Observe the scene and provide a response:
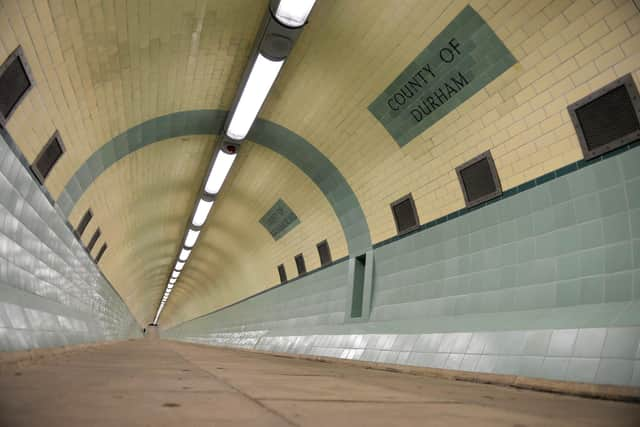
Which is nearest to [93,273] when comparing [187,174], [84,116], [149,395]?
[187,174]

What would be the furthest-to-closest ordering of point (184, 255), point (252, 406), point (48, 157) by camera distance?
point (184, 255), point (48, 157), point (252, 406)

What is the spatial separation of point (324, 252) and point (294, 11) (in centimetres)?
681

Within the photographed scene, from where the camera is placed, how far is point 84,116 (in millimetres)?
7375

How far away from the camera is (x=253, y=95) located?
8688 millimetres

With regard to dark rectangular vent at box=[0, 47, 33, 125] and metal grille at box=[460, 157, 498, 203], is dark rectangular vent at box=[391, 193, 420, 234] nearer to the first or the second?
metal grille at box=[460, 157, 498, 203]

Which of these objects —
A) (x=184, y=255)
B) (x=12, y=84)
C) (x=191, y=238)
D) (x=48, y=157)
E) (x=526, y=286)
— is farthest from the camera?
(x=184, y=255)

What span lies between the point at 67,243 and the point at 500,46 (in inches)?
337

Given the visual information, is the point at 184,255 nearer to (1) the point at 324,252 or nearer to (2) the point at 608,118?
(1) the point at 324,252

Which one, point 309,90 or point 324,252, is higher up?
point 309,90

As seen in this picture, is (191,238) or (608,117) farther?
(191,238)

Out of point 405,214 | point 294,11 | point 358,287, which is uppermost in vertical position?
point 294,11

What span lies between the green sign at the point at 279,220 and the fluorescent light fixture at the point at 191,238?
420 centimetres

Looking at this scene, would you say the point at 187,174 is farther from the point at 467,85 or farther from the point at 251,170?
the point at 467,85

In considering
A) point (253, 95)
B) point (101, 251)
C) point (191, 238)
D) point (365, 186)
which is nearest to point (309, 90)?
point (253, 95)
